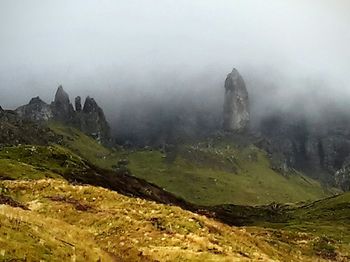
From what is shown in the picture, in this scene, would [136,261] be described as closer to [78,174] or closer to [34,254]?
[34,254]

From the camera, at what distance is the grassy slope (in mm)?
29625

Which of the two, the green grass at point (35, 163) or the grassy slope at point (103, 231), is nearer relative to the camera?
the grassy slope at point (103, 231)

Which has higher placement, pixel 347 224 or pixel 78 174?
pixel 78 174

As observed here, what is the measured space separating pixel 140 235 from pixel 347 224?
127973mm

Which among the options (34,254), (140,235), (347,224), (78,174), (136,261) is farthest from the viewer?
(347,224)

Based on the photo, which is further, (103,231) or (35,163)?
(35,163)

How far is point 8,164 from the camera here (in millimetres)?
92688

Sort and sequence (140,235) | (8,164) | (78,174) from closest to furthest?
(140,235) → (8,164) → (78,174)

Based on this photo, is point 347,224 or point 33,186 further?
point 347,224

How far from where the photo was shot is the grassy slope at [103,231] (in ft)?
97.2

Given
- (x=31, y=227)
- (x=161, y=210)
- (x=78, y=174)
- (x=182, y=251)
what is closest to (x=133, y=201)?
(x=161, y=210)

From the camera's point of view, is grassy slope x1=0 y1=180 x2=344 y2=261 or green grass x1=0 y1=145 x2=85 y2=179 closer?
grassy slope x1=0 y1=180 x2=344 y2=261

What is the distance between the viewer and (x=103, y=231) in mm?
41938

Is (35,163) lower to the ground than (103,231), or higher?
higher
